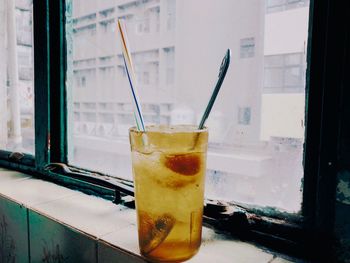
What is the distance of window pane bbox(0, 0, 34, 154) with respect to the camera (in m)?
1.24

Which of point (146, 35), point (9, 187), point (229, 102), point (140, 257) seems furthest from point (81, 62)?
point (140, 257)

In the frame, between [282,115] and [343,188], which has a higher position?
[282,115]

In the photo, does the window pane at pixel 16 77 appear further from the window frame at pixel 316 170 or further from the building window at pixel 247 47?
the building window at pixel 247 47

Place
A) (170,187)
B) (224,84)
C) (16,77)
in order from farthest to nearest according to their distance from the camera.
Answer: (16,77) < (224,84) < (170,187)

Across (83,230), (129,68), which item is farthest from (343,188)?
(83,230)

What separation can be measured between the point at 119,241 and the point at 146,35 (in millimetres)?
569

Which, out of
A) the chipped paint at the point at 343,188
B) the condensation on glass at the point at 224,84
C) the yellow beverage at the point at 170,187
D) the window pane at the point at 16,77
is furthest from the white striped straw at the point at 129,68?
the window pane at the point at 16,77

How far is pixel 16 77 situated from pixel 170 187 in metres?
1.14

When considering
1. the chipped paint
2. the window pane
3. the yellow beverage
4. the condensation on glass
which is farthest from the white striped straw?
the window pane

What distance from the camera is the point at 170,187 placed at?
50 cm

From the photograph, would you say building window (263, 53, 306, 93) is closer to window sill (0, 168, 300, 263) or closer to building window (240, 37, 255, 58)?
building window (240, 37, 255, 58)

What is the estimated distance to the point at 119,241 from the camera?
0.64 m

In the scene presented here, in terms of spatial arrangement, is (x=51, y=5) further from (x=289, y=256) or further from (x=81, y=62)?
(x=289, y=256)

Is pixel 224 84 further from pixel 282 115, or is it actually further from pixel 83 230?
pixel 83 230
